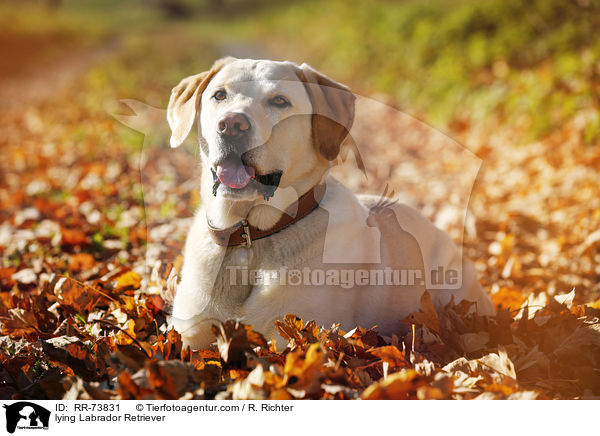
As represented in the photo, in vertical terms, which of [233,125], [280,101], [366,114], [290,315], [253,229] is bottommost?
[290,315]

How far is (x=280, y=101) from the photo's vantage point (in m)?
2.34

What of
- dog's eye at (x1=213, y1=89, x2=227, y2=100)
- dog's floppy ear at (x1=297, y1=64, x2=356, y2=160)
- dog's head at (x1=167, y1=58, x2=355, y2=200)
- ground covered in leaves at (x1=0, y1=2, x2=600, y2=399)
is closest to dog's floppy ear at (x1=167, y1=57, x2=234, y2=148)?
dog's head at (x1=167, y1=58, x2=355, y2=200)

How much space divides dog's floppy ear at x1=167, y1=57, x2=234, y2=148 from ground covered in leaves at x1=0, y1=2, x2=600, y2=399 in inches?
28.7

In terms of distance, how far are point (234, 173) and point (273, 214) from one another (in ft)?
0.89

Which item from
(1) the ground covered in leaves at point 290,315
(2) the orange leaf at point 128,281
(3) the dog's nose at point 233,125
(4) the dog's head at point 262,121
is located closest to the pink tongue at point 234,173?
(4) the dog's head at point 262,121

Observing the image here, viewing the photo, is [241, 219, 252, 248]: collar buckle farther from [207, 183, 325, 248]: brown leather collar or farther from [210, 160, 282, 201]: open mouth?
[210, 160, 282, 201]: open mouth

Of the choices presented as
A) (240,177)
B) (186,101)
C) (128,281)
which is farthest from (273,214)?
(128,281)

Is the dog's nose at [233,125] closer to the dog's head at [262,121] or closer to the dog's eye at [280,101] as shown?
the dog's head at [262,121]

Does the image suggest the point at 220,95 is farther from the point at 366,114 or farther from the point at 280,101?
the point at 366,114

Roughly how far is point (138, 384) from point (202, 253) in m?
0.78

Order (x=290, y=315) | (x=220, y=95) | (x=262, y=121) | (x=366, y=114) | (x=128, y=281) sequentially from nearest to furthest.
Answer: (x=290, y=315) < (x=262, y=121) < (x=220, y=95) < (x=128, y=281) < (x=366, y=114)

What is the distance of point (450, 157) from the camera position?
19.5ft

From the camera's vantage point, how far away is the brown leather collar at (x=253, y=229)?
239 cm
